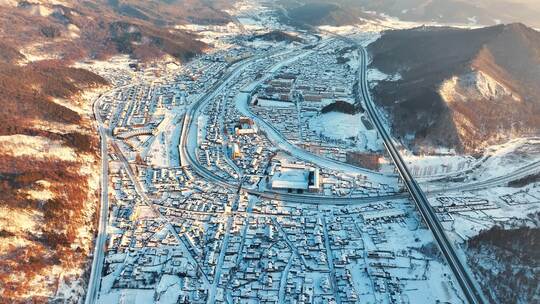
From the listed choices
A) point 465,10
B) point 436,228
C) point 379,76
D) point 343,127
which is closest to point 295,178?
point 436,228

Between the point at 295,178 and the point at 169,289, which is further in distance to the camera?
the point at 295,178

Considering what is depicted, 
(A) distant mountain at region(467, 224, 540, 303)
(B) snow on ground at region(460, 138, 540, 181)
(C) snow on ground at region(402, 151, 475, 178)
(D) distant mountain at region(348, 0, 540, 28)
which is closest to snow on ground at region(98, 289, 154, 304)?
(A) distant mountain at region(467, 224, 540, 303)

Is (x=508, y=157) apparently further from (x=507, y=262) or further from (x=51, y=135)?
(x=51, y=135)

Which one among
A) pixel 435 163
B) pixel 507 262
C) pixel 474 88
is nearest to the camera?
pixel 507 262

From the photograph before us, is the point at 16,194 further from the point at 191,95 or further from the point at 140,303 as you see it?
the point at 191,95

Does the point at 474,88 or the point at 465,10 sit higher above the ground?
the point at 465,10

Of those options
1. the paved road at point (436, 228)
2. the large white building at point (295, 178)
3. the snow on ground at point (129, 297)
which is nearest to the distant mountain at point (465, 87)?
the paved road at point (436, 228)
